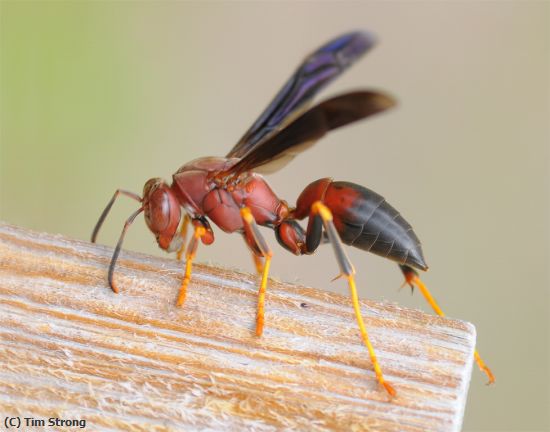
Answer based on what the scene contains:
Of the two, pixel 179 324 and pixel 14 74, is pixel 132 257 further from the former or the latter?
pixel 14 74

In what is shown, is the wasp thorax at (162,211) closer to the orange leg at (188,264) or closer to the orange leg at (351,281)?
the orange leg at (188,264)

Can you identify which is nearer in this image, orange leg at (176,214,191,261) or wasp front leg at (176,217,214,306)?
wasp front leg at (176,217,214,306)

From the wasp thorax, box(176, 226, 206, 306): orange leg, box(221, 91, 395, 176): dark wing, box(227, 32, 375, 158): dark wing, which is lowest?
box(176, 226, 206, 306): orange leg

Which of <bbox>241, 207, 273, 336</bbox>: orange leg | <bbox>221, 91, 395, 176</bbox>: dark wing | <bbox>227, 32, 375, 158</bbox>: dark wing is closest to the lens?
<bbox>241, 207, 273, 336</bbox>: orange leg

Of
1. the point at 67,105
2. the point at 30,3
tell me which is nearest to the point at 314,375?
the point at 67,105

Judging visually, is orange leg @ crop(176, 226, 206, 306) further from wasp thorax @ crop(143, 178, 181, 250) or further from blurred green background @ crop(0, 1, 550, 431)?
blurred green background @ crop(0, 1, 550, 431)

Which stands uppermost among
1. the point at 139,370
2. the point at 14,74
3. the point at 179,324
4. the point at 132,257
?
the point at 14,74

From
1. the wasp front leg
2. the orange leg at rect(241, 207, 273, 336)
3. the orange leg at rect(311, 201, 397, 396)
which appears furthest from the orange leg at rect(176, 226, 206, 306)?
the orange leg at rect(311, 201, 397, 396)

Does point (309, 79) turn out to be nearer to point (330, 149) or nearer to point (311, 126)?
point (311, 126)
